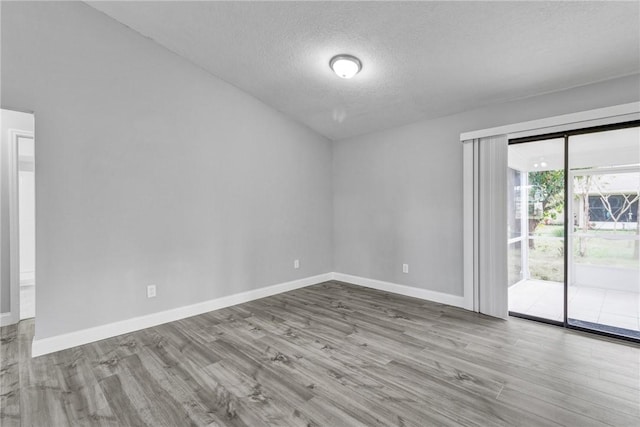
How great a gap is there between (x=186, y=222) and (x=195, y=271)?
579mm

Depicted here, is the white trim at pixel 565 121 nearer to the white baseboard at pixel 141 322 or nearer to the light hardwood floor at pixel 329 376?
the light hardwood floor at pixel 329 376

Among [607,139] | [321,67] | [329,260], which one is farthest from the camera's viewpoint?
[329,260]

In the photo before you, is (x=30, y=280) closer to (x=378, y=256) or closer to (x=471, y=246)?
(x=378, y=256)

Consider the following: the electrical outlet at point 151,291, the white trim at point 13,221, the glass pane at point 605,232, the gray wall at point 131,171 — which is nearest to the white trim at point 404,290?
the glass pane at point 605,232

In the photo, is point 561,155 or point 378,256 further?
point 378,256

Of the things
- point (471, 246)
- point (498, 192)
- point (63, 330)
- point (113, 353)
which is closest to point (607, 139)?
point (498, 192)

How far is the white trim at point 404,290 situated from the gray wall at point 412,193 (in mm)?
66

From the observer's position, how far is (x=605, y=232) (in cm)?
305

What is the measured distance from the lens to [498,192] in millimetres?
3227

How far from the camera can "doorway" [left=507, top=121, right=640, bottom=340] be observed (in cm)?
289

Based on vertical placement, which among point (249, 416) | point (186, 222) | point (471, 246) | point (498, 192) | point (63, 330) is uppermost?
point (498, 192)

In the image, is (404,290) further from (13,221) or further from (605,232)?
(13,221)

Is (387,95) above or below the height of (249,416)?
above

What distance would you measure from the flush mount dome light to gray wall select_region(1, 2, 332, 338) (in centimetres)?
147
